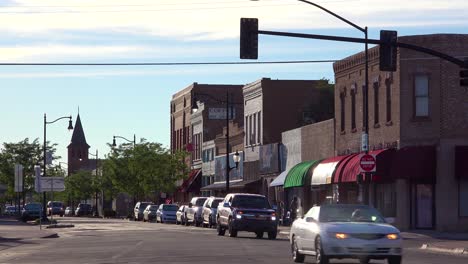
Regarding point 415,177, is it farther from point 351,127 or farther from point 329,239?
point 329,239

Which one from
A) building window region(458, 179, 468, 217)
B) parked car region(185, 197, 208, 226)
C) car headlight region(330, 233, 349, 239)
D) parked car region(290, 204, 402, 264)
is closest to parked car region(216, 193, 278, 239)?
building window region(458, 179, 468, 217)

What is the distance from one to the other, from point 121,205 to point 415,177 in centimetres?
9211

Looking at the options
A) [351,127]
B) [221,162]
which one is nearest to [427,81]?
[351,127]

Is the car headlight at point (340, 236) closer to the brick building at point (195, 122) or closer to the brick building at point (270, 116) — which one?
the brick building at point (270, 116)

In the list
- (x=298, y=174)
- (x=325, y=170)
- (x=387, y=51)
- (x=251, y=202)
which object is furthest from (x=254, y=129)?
(x=387, y=51)

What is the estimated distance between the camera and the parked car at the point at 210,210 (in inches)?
2374

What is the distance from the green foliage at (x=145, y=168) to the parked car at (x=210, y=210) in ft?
130

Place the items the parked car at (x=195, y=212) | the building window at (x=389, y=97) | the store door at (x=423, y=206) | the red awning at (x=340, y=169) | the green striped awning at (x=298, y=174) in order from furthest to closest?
the parked car at (x=195, y=212) < the green striped awning at (x=298, y=174) < the red awning at (x=340, y=169) < the building window at (x=389, y=97) < the store door at (x=423, y=206)

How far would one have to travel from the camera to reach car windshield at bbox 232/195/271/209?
1785 inches

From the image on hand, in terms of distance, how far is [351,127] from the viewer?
190ft

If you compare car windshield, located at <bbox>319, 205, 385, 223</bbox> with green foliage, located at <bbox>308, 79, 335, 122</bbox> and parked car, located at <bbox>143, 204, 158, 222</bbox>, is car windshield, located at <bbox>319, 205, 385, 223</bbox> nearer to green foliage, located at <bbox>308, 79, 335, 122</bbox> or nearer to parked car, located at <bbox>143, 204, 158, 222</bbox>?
green foliage, located at <bbox>308, 79, 335, 122</bbox>

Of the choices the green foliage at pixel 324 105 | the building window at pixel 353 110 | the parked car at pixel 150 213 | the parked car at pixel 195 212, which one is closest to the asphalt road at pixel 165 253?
the building window at pixel 353 110

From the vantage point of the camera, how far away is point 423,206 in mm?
49812

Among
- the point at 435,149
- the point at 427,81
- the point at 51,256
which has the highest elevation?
the point at 427,81
